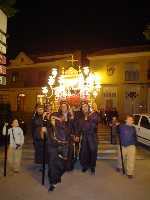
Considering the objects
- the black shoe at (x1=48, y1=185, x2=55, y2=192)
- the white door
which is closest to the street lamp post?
the white door

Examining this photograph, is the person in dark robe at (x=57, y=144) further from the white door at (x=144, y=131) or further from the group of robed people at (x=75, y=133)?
the white door at (x=144, y=131)

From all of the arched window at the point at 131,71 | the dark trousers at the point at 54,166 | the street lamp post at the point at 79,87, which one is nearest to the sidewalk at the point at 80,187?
the dark trousers at the point at 54,166

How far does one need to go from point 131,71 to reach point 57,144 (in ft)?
87.8

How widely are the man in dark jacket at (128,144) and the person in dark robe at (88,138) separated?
0.87m

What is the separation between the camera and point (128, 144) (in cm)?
1125

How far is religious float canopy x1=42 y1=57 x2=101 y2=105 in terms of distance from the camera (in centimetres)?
1989

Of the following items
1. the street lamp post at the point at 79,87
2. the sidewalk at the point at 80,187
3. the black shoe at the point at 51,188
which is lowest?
the sidewalk at the point at 80,187

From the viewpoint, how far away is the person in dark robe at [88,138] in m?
11.8

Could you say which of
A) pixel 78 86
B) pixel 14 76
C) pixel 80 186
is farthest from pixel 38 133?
pixel 14 76

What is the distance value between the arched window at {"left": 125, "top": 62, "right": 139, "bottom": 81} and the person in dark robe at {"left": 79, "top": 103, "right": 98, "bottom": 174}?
78.7 ft

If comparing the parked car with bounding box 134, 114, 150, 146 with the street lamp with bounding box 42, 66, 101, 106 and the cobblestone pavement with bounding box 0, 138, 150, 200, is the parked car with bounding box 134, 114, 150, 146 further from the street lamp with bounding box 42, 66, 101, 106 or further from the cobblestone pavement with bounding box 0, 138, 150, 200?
the cobblestone pavement with bounding box 0, 138, 150, 200

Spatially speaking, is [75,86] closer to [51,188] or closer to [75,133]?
[75,133]

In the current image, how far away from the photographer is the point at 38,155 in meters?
12.2

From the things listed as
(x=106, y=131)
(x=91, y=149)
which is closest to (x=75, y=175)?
(x=91, y=149)
